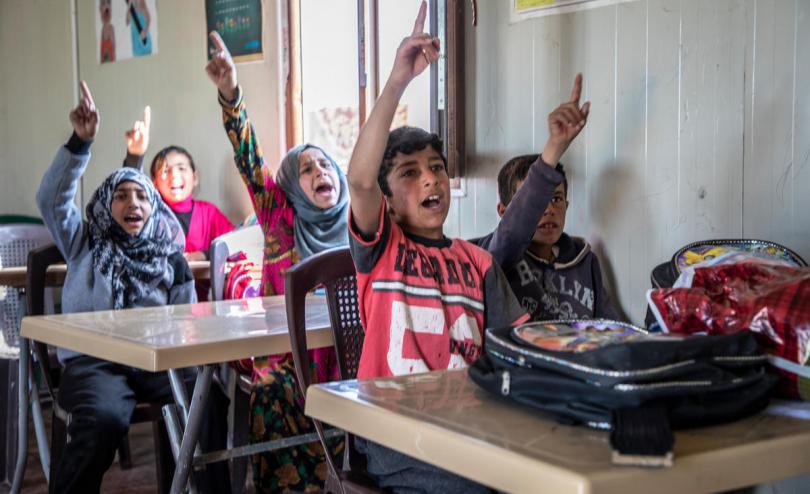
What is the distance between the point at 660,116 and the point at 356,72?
1.44 metres

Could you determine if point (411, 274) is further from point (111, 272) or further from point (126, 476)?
point (126, 476)

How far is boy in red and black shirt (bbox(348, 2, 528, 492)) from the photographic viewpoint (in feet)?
4.94

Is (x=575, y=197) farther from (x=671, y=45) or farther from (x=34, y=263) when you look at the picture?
(x=34, y=263)

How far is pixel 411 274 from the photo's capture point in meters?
1.65

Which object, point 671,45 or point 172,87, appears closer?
point 671,45

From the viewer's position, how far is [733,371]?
0.99 metres

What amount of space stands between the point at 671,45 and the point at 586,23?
0.29 m

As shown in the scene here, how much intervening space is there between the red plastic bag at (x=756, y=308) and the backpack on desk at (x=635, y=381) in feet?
0.14

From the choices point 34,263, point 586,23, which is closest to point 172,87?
point 34,263

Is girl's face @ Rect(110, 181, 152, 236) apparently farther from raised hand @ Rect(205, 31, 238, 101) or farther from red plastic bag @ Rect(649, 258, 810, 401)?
red plastic bag @ Rect(649, 258, 810, 401)

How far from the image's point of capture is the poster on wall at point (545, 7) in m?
2.50

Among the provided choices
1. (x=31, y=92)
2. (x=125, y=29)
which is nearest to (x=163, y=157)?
(x=125, y=29)

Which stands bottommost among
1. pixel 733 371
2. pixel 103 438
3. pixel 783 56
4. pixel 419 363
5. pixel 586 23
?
pixel 103 438

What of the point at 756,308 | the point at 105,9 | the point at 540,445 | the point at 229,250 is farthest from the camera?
the point at 105,9
